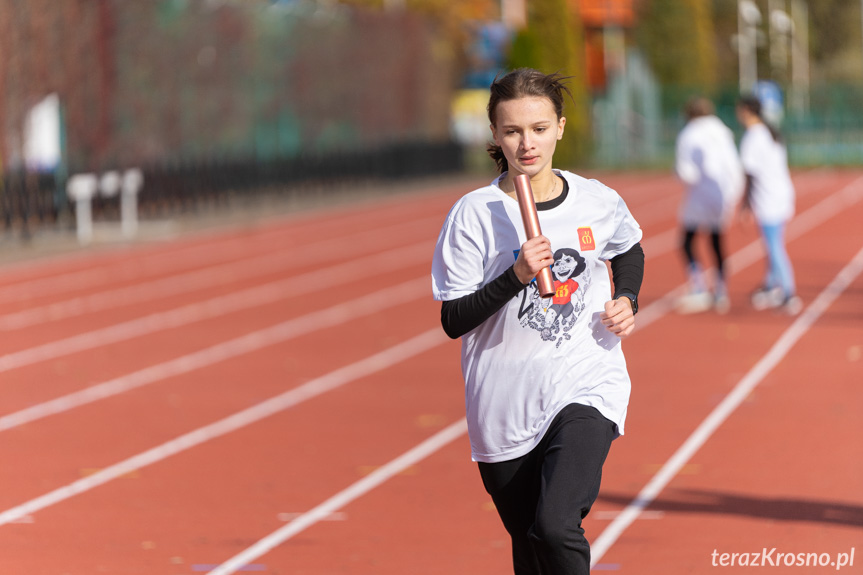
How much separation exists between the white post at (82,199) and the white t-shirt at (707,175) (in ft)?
41.4

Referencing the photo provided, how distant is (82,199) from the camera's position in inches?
995

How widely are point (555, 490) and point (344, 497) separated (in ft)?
11.3

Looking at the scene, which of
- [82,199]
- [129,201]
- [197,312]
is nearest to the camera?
[197,312]

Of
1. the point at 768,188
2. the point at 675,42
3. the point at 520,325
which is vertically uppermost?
the point at 675,42

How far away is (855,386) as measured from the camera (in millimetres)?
10469

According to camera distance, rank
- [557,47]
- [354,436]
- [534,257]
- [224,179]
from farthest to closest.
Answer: [557,47]
[224,179]
[354,436]
[534,257]

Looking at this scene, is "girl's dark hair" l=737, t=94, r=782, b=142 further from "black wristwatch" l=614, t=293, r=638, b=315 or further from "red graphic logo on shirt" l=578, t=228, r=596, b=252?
"red graphic logo on shirt" l=578, t=228, r=596, b=252

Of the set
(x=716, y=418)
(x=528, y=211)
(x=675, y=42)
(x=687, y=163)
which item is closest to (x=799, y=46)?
(x=675, y=42)

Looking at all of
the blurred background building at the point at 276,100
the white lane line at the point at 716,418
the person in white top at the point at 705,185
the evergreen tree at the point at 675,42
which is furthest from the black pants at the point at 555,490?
the evergreen tree at the point at 675,42

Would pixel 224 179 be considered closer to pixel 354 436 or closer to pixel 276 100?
pixel 276 100

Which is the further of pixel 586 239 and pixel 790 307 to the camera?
pixel 790 307

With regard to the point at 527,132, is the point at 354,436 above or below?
below

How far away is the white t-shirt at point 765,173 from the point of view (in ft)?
47.6

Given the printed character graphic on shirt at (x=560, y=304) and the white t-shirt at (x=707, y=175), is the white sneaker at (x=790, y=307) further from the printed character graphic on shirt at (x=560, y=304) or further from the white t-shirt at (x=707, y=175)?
the printed character graphic on shirt at (x=560, y=304)
